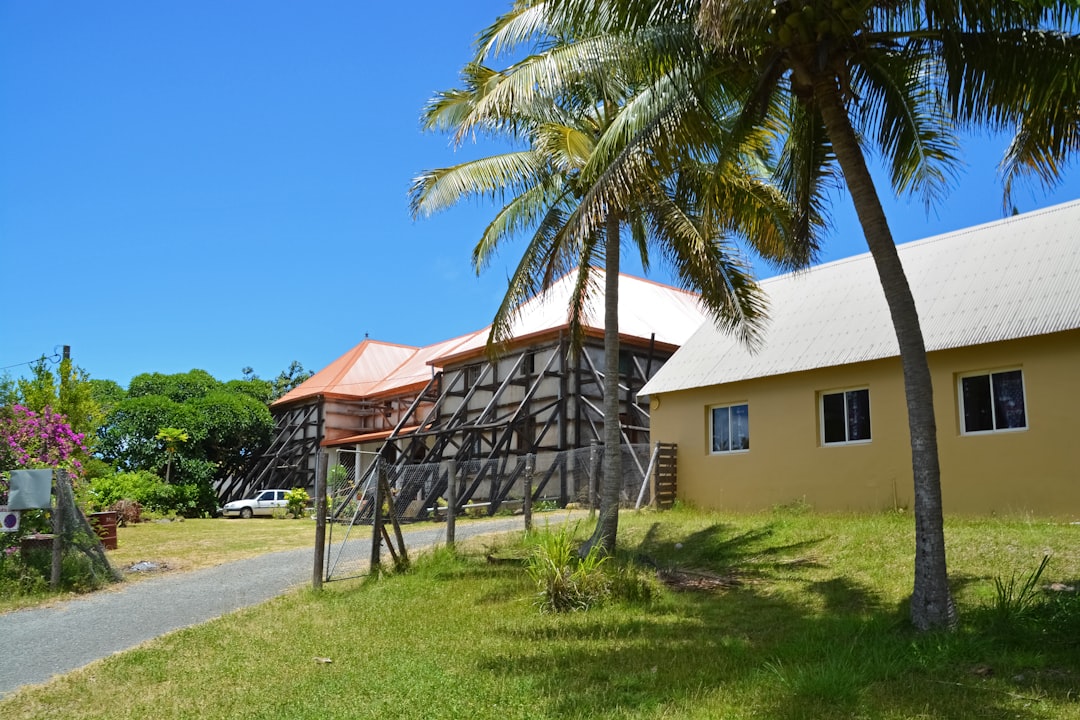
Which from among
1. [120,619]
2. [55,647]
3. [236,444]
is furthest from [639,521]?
[236,444]

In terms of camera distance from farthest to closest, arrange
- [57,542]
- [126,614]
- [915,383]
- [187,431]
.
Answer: [187,431]
[57,542]
[126,614]
[915,383]

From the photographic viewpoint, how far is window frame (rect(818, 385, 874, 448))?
1680 cm

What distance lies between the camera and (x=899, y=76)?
10.1 metres

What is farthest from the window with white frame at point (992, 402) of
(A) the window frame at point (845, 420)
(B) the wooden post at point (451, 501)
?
(B) the wooden post at point (451, 501)

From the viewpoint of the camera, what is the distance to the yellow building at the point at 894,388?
561 inches

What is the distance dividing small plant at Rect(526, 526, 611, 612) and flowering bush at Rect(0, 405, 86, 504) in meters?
A: 9.27

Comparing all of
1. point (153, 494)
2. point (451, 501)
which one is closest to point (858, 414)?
point (451, 501)

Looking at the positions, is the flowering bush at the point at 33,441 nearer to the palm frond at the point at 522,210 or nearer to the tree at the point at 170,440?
the palm frond at the point at 522,210

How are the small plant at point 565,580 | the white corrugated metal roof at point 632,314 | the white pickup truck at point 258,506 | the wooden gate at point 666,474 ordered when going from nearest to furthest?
the small plant at point 565,580
the wooden gate at point 666,474
the white corrugated metal roof at point 632,314
the white pickup truck at point 258,506

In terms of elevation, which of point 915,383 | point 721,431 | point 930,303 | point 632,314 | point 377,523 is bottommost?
point 377,523

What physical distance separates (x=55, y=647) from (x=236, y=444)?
34607 mm

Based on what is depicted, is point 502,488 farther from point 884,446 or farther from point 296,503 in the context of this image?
point 296,503

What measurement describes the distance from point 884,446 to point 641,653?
10348mm

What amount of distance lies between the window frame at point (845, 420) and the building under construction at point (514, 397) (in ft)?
19.3
